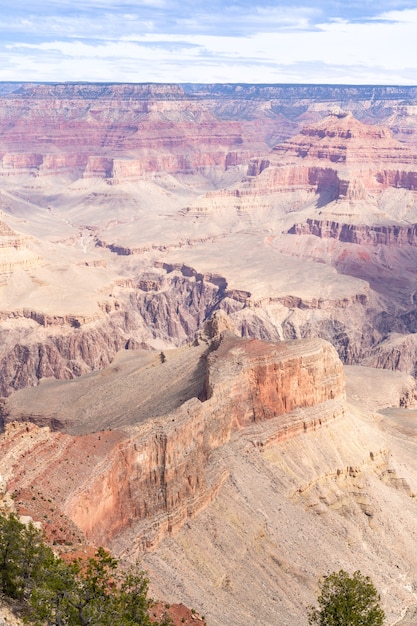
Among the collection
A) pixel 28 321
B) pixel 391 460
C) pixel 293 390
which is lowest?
pixel 28 321

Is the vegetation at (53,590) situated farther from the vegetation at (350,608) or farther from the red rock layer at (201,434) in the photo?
the red rock layer at (201,434)

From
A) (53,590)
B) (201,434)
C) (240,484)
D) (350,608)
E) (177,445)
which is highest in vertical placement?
(53,590)

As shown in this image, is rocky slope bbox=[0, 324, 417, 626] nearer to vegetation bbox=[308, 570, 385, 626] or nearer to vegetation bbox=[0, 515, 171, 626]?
vegetation bbox=[0, 515, 171, 626]

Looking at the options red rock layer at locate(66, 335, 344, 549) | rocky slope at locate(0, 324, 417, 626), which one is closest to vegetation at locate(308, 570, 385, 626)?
rocky slope at locate(0, 324, 417, 626)

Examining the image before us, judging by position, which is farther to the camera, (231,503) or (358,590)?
(231,503)

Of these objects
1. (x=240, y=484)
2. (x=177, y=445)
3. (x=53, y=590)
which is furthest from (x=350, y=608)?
(x=240, y=484)

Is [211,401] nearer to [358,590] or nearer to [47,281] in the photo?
[358,590]

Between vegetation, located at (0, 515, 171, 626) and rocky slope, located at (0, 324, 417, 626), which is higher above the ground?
vegetation, located at (0, 515, 171, 626)

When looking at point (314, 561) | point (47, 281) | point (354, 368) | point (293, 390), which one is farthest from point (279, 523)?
point (47, 281)

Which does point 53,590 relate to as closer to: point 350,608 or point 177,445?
point 350,608
